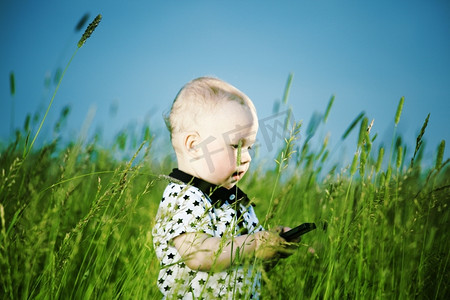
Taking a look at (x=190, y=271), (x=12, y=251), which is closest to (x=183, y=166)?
(x=190, y=271)

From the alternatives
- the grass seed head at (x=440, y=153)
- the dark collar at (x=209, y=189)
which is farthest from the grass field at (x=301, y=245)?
the dark collar at (x=209, y=189)

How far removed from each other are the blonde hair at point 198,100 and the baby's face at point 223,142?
4cm

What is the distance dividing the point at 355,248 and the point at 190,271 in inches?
22.1

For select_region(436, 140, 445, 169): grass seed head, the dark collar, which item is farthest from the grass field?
the dark collar

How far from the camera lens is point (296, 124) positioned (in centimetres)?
113

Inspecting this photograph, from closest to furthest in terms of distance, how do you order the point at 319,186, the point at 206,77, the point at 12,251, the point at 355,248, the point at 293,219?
the point at 12,251 < the point at 355,248 < the point at 206,77 < the point at 319,186 < the point at 293,219

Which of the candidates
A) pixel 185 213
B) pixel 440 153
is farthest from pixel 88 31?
pixel 440 153

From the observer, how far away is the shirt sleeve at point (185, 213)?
4.20 feet

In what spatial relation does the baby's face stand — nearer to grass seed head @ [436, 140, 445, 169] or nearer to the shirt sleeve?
the shirt sleeve

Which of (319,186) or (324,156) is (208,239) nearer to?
(324,156)

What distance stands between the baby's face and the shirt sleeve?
0.36 feet

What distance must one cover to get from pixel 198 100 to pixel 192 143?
18 cm

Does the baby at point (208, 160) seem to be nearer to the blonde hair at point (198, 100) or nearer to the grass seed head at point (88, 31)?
the blonde hair at point (198, 100)

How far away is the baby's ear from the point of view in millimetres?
1509
